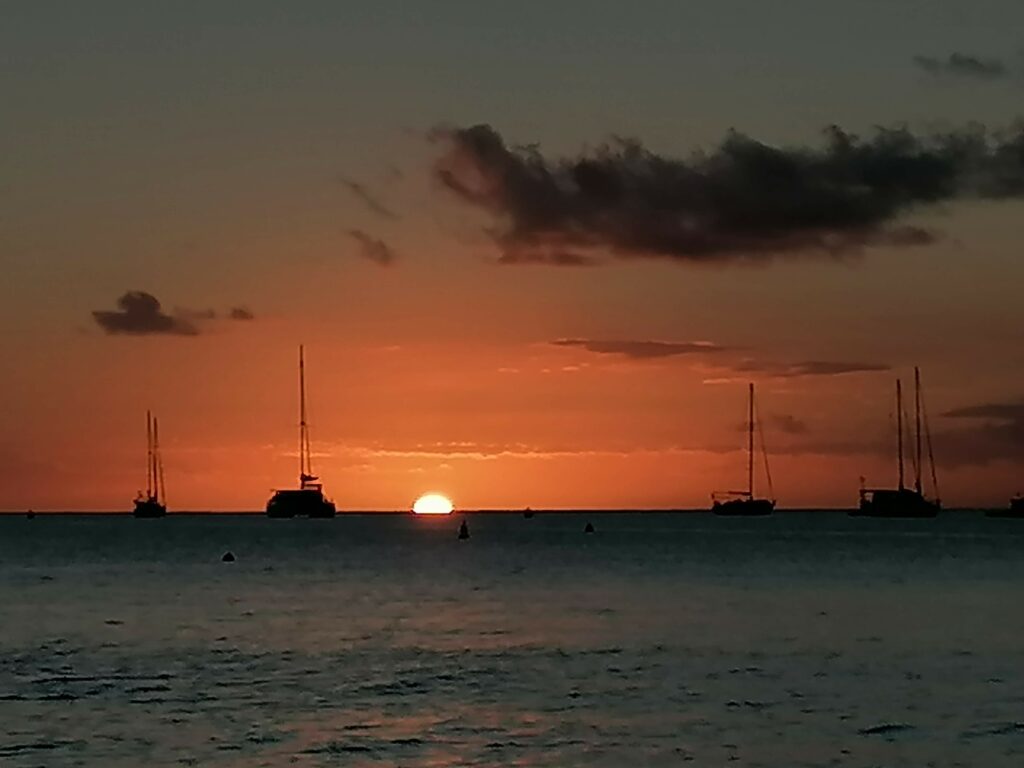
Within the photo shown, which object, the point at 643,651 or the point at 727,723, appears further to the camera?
the point at 643,651

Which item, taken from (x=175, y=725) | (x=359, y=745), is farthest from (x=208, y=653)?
(x=359, y=745)

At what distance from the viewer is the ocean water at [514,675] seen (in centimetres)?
5053

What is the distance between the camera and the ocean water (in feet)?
166

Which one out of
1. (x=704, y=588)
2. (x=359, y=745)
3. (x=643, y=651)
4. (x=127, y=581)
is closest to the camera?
(x=359, y=745)

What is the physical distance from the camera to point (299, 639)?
281 ft

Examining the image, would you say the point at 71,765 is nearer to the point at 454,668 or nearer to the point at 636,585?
the point at 454,668

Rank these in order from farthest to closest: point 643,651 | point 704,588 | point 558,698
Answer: point 704,588, point 643,651, point 558,698

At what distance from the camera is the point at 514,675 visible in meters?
68.4

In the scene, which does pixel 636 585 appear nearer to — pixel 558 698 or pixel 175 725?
pixel 558 698

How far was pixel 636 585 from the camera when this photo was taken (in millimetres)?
134625

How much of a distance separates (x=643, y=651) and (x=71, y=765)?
35.3 m

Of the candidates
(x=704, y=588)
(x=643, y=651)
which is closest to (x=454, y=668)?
(x=643, y=651)

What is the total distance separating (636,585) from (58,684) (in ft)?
243

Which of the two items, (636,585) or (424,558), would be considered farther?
(424,558)
